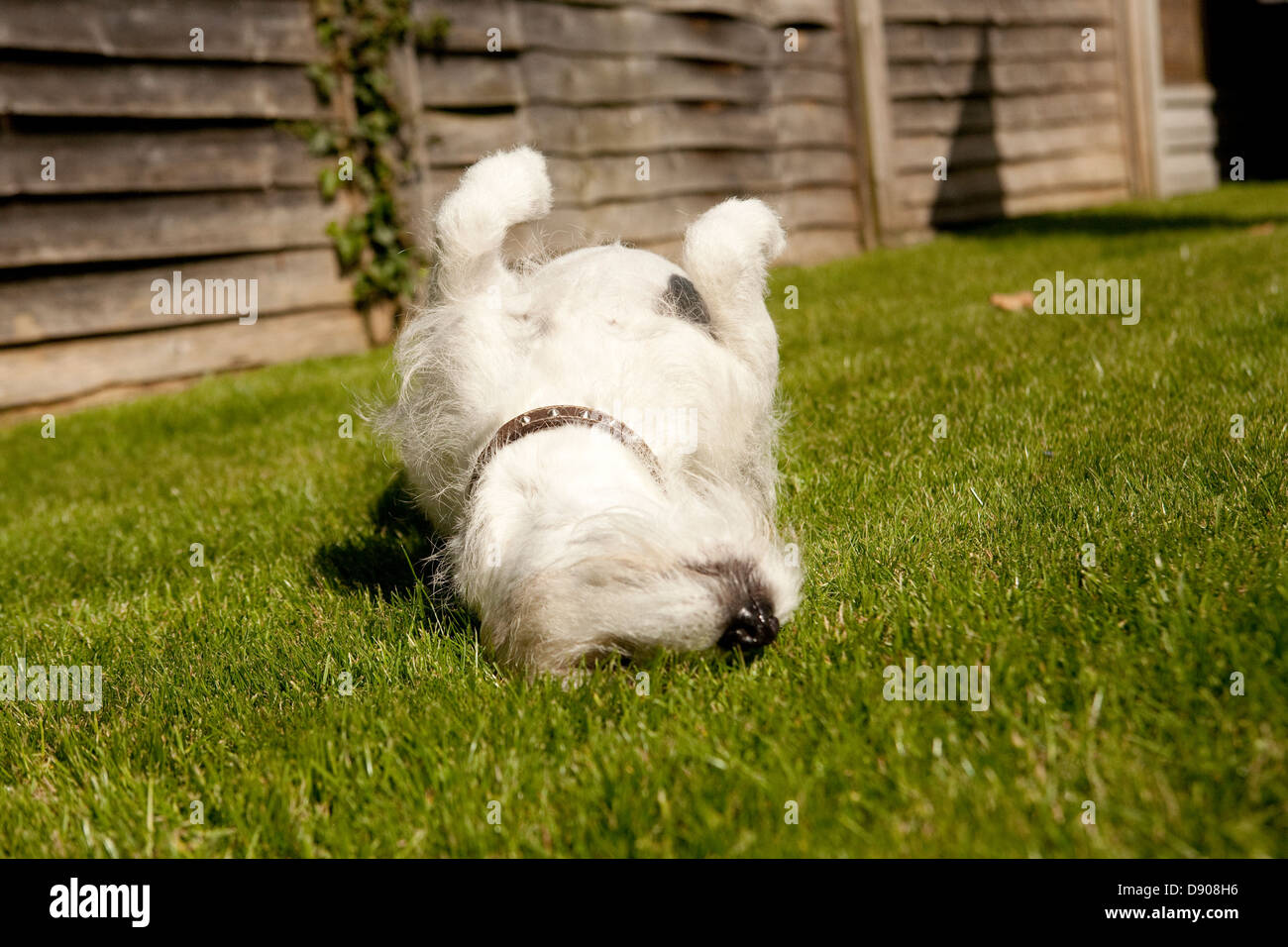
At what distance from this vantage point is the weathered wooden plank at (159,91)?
532 cm

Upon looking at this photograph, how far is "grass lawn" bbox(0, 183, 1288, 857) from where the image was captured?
1.43 m

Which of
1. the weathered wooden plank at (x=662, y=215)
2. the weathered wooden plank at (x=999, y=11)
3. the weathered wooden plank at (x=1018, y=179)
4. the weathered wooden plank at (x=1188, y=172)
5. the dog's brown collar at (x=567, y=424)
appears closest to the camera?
the dog's brown collar at (x=567, y=424)

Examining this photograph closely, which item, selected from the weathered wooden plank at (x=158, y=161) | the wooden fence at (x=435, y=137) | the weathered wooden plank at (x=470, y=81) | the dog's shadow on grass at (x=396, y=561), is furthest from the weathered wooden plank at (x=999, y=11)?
the dog's shadow on grass at (x=396, y=561)

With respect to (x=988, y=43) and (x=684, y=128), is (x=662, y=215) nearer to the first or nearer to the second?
Answer: (x=684, y=128)

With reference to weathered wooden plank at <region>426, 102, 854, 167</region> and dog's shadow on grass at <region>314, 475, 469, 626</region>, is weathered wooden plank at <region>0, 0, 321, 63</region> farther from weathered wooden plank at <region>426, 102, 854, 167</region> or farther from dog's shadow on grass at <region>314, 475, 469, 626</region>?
dog's shadow on grass at <region>314, 475, 469, 626</region>

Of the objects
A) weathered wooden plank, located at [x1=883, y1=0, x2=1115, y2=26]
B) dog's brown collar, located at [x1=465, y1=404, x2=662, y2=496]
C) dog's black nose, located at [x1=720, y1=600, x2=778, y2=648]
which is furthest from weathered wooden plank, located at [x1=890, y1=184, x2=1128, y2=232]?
dog's black nose, located at [x1=720, y1=600, x2=778, y2=648]

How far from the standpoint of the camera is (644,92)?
305 inches

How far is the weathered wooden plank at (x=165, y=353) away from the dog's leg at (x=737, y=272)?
4529 millimetres

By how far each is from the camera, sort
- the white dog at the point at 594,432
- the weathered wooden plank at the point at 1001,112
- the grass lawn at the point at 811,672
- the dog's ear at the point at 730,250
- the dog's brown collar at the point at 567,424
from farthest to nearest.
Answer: the weathered wooden plank at the point at 1001,112 < the dog's ear at the point at 730,250 < the dog's brown collar at the point at 567,424 < the white dog at the point at 594,432 < the grass lawn at the point at 811,672

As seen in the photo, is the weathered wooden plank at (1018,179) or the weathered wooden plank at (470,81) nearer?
the weathered wooden plank at (470,81)

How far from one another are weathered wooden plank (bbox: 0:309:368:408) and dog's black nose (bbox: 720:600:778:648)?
17.0 feet

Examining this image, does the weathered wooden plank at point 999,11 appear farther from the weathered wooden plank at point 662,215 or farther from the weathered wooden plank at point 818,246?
the weathered wooden plank at point 818,246

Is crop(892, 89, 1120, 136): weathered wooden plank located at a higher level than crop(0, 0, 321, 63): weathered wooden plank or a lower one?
higher

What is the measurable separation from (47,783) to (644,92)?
6.87 m
